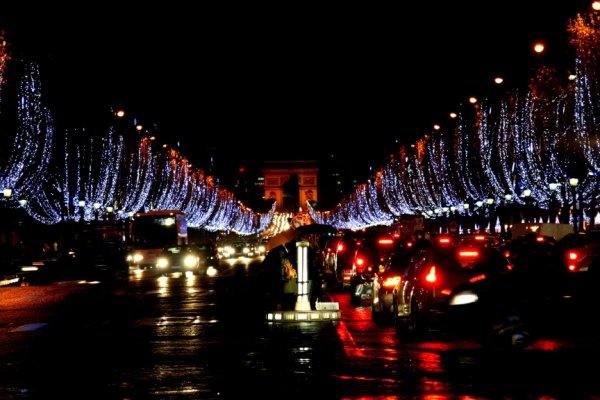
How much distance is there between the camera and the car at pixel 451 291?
54.1ft

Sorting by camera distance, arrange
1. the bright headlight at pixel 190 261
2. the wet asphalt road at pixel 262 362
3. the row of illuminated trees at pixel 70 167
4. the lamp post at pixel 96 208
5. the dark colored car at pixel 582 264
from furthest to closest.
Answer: the lamp post at pixel 96 208, the bright headlight at pixel 190 261, the row of illuminated trees at pixel 70 167, the dark colored car at pixel 582 264, the wet asphalt road at pixel 262 362

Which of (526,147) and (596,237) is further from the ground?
(526,147)

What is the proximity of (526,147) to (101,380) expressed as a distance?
53.9m

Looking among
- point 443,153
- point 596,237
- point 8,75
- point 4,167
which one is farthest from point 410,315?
point 443,153

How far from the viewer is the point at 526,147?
6612 centimetres

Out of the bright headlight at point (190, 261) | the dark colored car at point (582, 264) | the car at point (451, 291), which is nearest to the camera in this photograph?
the dark colored car at point (582, 264)

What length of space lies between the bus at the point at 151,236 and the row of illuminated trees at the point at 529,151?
686 inches

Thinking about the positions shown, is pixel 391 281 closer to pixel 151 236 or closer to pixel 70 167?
pixel 151 236

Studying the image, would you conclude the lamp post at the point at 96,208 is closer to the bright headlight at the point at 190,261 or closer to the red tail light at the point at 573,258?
the bright headlight at the point at 190,261

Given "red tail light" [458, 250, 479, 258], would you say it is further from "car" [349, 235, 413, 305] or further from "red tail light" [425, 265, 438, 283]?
"car" [349, 235, 413, 305]

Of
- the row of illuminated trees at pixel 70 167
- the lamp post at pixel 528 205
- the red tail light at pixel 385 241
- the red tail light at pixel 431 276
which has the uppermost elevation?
the row of illuminated trees at pixel 70 167

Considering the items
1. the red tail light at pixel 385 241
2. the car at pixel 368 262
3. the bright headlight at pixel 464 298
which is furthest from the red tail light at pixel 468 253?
the red tail light at pixel 385 241

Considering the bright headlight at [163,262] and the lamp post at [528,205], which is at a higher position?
the lamp post at [528,205]

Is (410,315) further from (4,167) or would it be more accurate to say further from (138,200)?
(138,200)
